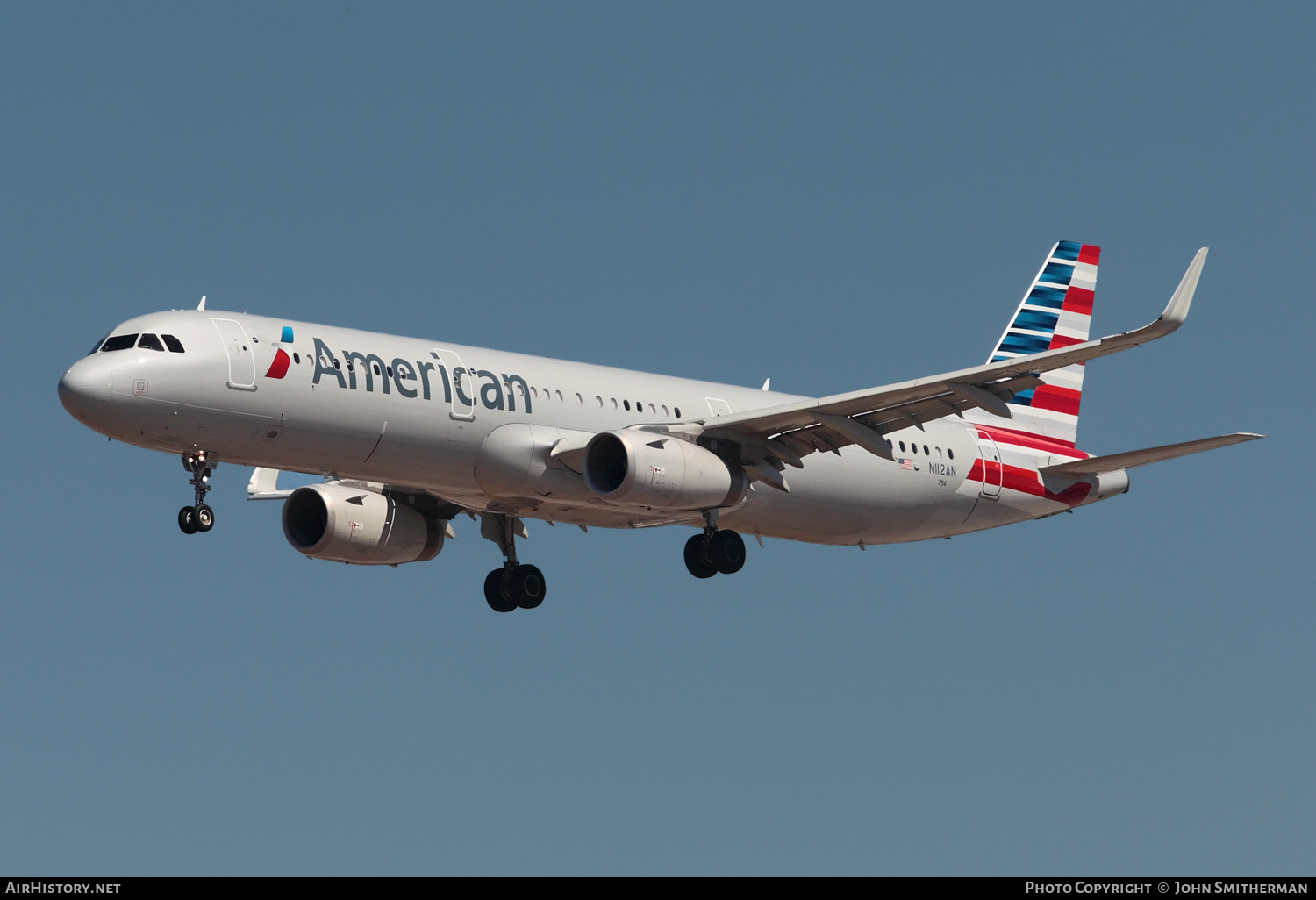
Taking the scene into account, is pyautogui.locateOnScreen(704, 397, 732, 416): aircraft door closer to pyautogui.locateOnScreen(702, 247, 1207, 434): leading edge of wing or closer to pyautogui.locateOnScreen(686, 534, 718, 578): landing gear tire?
pyautogui.locateOnScreen(702, 247, 1207, 434): leading edge of wing

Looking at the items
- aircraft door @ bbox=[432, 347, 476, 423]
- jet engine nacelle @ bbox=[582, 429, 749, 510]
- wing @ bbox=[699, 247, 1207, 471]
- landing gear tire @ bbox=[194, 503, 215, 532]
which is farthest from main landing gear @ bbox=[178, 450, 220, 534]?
wing @ bbox=[699, 247, 1207, 471]

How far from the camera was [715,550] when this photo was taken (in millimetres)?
41781

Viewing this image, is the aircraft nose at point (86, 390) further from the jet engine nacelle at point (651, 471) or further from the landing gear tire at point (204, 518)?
the jet engine nacelle at point (651, 471)

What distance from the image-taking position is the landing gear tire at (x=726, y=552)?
41781 millimetres

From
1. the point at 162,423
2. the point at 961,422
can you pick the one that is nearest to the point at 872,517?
the point at 961,422

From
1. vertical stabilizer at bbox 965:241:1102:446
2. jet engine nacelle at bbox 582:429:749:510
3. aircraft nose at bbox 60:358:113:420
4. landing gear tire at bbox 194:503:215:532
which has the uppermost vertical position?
vertical stabilizer at bbox 965:241:1102:446

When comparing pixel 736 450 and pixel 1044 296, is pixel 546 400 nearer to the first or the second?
pixel 736 450

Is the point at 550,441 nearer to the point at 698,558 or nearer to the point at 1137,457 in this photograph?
the point at 698,558

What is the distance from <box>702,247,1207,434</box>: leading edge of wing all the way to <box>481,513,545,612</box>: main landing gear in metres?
6.17

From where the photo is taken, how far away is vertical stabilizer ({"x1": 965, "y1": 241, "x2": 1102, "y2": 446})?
49.8 meters

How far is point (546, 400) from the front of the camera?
133ft

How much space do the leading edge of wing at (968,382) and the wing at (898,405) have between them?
16 millimetres
